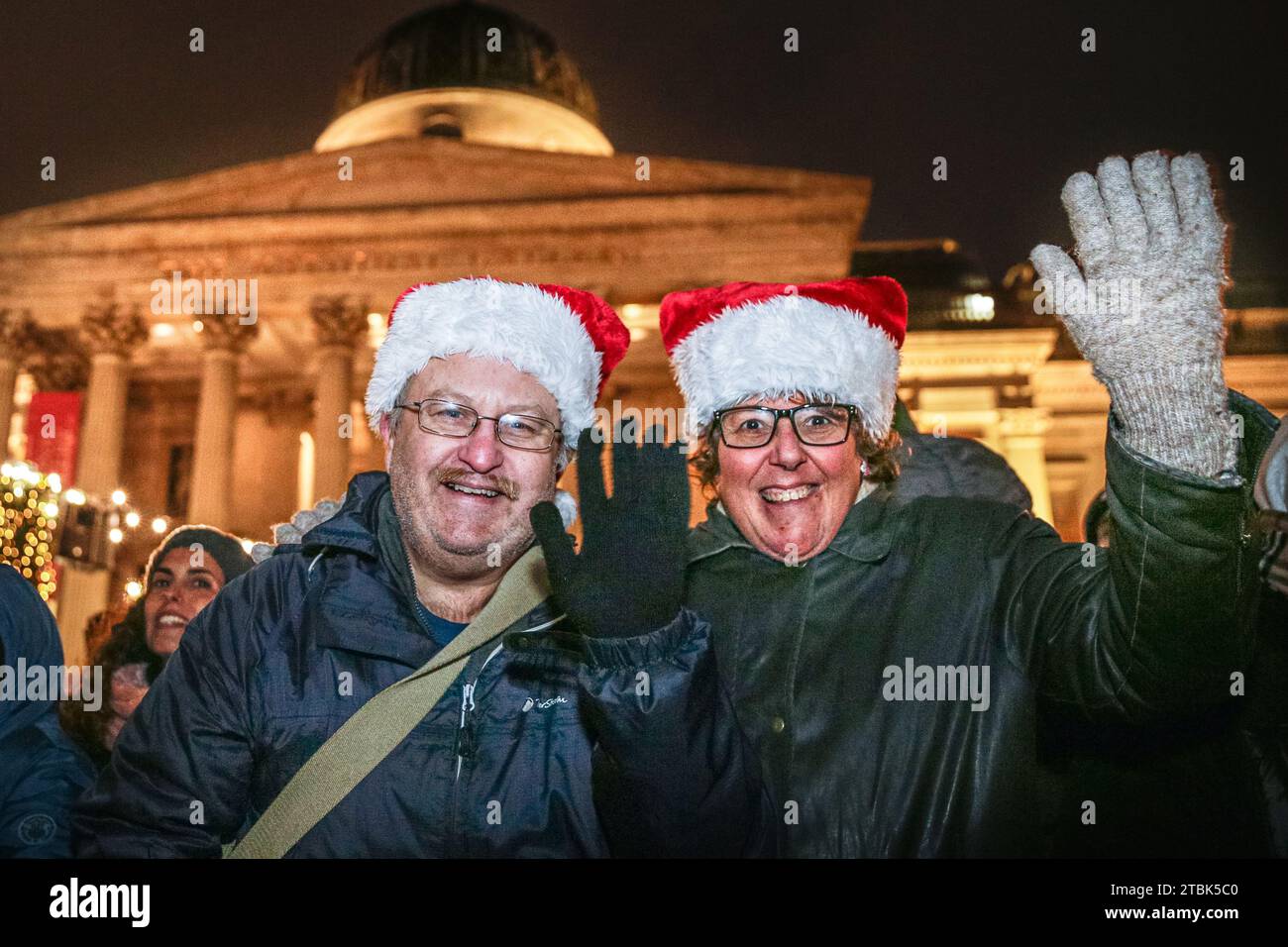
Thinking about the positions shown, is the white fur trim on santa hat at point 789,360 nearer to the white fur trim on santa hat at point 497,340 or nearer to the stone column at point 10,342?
the white fur trim on santa hat at point 497,340

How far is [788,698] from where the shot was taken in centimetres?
285

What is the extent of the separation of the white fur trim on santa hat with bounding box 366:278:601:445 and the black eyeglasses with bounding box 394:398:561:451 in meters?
0.14

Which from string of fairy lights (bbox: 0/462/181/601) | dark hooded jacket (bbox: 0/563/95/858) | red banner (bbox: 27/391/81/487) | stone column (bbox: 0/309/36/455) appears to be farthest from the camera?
stone column (bbox: 0/309/36/455)

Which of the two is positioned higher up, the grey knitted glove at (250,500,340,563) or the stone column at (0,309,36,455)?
the stone column at (0,309,36,455)

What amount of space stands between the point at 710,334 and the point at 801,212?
46.8 ft

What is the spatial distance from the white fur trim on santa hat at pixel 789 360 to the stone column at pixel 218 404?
611 inches

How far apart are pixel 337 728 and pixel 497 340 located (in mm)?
1160

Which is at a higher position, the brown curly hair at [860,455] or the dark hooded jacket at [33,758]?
the brown curly hair at [860,455]

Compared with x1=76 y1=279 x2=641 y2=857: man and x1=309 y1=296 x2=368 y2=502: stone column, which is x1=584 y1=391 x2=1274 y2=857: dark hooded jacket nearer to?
x1=76 y1=279 x2=641 y2=857: man

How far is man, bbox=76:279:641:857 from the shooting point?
8.91ft

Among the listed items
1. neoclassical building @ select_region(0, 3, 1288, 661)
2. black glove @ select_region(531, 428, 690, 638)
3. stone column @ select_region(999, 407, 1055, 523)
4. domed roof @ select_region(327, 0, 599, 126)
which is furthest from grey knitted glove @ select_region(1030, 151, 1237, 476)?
domed roof @ select_region(327, 0, 599, 126)

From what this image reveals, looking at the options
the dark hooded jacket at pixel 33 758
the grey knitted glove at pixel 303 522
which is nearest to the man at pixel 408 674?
the grey knitted glove at pixel 303 522

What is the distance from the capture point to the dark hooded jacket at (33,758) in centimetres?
297

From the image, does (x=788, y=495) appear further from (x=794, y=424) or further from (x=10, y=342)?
(x=10, y=342)
